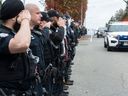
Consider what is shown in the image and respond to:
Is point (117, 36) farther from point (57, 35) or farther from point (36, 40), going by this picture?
point (36, 40)

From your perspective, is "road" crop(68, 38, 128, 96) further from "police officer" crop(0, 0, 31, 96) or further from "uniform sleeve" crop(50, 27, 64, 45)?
"police officer" crop(0, 0, 31, 96)

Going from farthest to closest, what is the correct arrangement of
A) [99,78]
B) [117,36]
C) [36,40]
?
[117,36], [99,78], [36,40]

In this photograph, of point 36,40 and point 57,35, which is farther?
point 57,35

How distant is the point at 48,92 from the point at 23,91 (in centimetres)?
260

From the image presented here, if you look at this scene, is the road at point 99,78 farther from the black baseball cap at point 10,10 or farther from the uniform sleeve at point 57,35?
the black baseball cap at point 10,10

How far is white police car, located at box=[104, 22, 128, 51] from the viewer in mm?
24625

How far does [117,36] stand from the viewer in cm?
2475

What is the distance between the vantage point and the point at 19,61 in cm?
475

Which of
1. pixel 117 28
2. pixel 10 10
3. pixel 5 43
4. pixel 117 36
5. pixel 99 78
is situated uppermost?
pixel 10 10

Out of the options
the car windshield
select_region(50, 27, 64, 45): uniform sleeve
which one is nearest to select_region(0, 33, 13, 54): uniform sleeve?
select_region(50, 27, 64, 45): uniform sleeve

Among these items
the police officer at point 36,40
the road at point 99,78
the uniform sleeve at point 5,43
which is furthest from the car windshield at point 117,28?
the uniform sleeve at point 5,43

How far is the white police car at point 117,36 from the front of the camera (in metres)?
24.6

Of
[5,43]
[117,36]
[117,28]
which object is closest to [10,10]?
[5,43]

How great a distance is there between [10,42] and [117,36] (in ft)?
67.9
